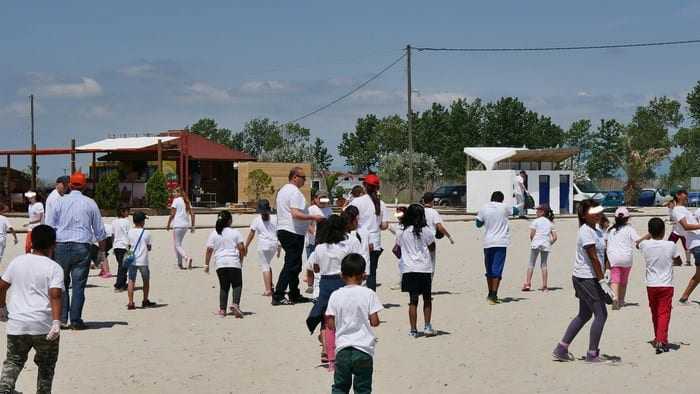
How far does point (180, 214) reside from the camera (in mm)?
18531

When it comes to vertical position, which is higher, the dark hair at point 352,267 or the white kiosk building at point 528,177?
the white kiosk building at point 528,177

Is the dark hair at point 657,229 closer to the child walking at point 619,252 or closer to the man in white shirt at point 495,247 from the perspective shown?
the child walking at point 619,252

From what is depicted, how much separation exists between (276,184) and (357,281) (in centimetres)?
4318

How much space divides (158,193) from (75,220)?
30711 mm

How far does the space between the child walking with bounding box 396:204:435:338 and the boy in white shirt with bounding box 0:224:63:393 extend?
4.35 metres

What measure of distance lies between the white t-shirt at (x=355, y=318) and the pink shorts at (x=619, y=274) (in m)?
7.09

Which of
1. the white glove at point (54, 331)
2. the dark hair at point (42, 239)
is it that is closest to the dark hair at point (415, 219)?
the dark hair at point (42, 239)

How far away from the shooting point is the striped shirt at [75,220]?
1113cm

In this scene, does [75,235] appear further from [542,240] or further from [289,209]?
[542,240]

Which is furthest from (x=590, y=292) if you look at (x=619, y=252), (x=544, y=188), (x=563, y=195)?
(x=563, y=195)

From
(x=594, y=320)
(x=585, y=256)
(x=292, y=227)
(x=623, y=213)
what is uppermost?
(x=623, y=213)

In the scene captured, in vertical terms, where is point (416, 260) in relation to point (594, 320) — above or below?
above

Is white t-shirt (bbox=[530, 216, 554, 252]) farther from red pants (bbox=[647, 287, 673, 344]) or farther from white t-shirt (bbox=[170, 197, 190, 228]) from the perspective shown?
white t-shirt (bbox=[170, 197, 190, 228])

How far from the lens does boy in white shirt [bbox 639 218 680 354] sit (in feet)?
33.0
